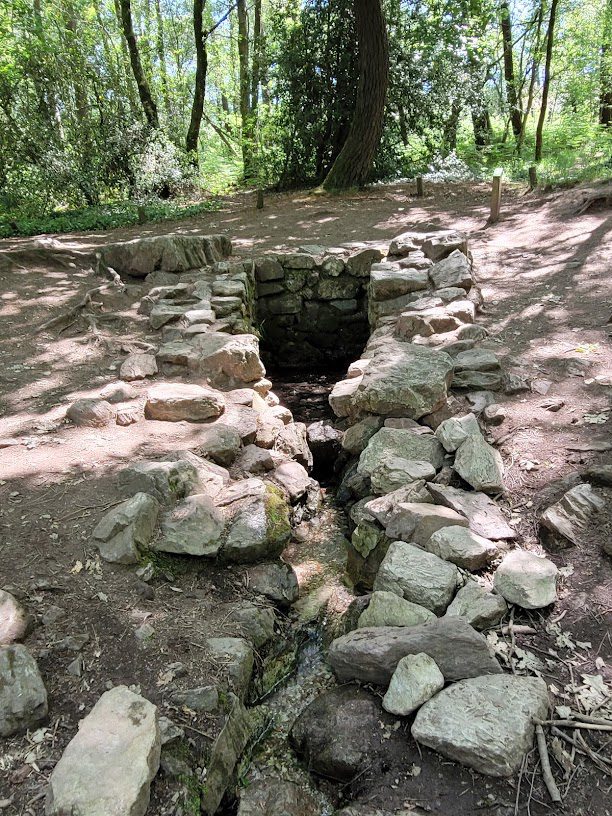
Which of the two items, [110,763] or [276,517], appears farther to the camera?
[276,517]

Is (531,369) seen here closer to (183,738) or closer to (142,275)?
(183,738)

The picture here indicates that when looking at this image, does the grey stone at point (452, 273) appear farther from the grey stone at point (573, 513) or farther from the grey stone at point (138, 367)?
the grey stone at point (573, 513)

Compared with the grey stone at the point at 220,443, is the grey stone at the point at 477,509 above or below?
below

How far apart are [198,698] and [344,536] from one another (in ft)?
6.31

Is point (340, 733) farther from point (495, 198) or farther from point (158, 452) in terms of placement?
point (495, 198)

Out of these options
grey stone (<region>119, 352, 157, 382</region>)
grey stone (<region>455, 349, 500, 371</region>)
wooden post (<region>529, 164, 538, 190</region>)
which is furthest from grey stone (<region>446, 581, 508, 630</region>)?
wooden post (<region>529, 164, 538, 190</region>)

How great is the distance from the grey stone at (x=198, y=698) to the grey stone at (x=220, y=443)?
5.69ft

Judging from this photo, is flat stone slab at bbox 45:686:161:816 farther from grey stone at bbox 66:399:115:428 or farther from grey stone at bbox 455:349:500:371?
grey stone at bbox 455:349:500:371

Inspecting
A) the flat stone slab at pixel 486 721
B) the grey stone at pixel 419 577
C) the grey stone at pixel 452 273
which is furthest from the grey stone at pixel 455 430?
the grey stone at pixel 452 273

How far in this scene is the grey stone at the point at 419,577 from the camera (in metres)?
2.85

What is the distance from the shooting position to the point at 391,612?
2811 millimetres

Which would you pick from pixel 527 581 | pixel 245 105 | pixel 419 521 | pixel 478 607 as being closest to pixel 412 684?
pixel 478 607

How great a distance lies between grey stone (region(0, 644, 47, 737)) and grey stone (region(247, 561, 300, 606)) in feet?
4.07

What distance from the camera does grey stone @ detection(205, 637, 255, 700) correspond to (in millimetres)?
2650
